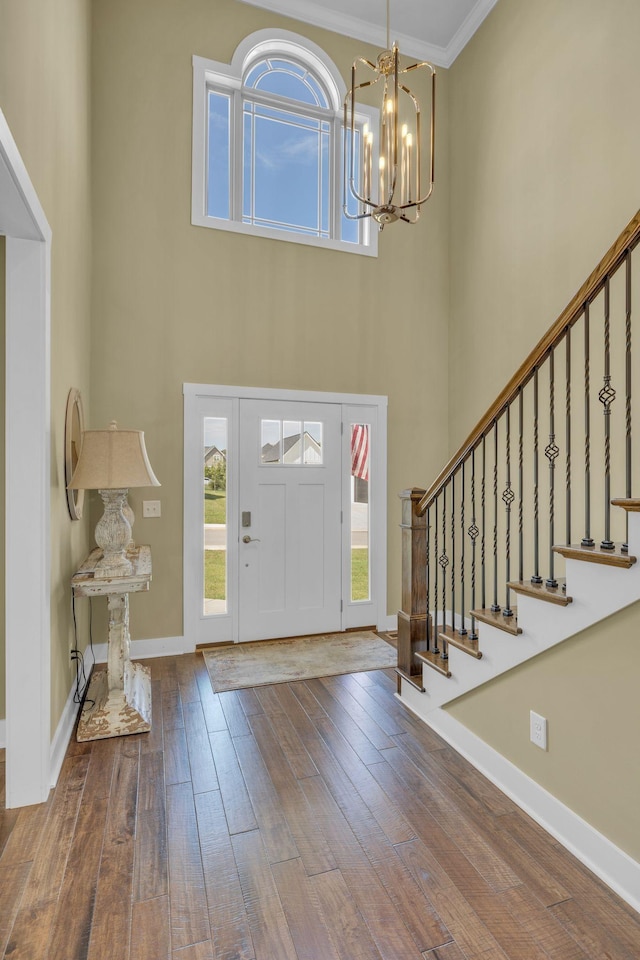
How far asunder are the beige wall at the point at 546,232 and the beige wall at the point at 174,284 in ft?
2.95

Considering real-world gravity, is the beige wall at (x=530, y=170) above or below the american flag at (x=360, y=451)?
above

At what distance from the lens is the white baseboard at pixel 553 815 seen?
5.73 feet

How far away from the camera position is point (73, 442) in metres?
2.96

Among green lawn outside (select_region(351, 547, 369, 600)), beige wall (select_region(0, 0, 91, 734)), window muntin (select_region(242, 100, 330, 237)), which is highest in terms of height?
window muntin (select_region(242, 100, 330, 237))

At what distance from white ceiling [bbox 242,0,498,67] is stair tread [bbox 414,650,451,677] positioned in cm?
510

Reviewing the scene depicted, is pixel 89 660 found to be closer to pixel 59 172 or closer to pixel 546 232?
pixel 59 172

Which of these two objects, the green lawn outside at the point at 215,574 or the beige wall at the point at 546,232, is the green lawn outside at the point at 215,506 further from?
the beige wall at the point at 546,232

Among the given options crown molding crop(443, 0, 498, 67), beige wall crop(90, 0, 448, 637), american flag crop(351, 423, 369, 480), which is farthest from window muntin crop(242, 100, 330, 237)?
american flag crop(351, 423, 369, 480)

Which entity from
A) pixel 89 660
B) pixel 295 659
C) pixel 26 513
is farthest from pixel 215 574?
pixel 26 513

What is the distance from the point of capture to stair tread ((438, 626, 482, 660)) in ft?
8.08

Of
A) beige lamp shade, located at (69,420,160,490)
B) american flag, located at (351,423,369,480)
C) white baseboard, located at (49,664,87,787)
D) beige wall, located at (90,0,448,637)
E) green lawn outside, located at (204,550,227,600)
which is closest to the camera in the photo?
white baseboard, located at (49,664,87,787)

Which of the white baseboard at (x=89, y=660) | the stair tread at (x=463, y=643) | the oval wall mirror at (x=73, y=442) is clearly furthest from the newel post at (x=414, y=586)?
the oval wall mirror at (x=73, y=442)

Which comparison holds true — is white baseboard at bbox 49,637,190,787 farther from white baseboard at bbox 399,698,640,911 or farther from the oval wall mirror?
white baseboard at bbox 399,698,640,911

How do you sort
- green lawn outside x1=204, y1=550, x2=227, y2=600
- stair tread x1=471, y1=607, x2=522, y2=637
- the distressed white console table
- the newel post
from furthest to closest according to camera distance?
green lawn outside x1=204, y1=550, x2=227, y2=600 → the newel post → the distressed white console table → stair tread x1=471, y1=607, x2=522, y2=637
